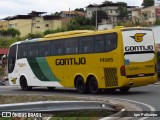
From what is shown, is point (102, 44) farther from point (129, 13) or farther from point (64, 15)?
point (64, 15)

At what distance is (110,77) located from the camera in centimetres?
2130

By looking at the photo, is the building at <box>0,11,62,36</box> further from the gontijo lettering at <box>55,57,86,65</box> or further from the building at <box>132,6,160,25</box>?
the gontijo lettering at <box>55,57,86,65</box>

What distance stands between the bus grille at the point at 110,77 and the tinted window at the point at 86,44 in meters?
1.50

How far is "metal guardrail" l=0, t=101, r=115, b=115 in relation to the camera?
31.7 feet

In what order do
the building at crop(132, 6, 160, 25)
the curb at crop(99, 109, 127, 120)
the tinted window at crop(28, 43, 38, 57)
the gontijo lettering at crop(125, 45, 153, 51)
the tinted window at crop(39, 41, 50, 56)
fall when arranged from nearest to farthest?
the curb at crop(99, 109, 127, 120) < the gontijo lettering at crop(125, 45, 153, 51) < the tinted window at crop(39, 41, 50, 56) < the tinted window at crop(28, 43, 38, 57) < the building at crop(132, 6, 160, 25)

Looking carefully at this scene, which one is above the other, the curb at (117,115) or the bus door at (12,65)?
the bus door at (12,65)

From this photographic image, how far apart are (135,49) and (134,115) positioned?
8.07 m

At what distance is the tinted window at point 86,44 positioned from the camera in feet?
73.1

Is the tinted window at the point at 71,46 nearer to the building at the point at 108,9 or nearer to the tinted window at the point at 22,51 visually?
the tinted window at the point at 22,51

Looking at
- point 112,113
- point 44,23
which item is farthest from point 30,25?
point 112,113

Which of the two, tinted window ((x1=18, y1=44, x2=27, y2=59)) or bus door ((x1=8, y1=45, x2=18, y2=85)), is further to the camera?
bus door ((x1=8, y1=45, x2=18, y2=85))

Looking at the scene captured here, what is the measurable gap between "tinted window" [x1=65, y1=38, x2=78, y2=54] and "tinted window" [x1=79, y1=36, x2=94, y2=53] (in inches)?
17.0

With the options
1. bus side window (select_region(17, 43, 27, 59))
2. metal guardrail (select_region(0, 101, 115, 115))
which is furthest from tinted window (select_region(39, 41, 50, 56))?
metal guardrail (select_region(0, 101, 115, 115))

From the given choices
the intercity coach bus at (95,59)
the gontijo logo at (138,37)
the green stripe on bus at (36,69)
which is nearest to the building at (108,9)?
the green stripe on bus at (36,69)
